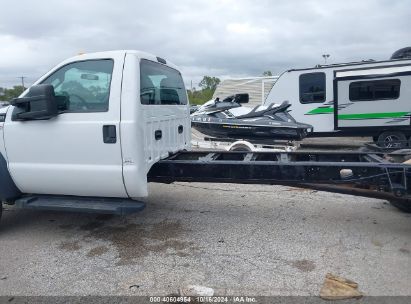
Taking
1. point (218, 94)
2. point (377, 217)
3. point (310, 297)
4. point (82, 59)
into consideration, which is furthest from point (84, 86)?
point (218, 94)

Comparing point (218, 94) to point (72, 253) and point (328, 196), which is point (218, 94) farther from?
point (72, 253)

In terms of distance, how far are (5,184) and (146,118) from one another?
1846mm

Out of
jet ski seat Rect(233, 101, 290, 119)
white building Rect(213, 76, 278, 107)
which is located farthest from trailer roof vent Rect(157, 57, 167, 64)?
white building Rect(213, 76, 278, 107)

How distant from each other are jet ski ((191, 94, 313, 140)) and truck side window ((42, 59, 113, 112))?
6.75 m

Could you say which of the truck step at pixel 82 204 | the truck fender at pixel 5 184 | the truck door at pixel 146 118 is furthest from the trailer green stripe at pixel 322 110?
the truck fender at pixel 5 184

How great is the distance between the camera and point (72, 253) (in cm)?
409

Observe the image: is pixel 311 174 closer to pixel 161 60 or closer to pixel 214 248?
pixel 214 248

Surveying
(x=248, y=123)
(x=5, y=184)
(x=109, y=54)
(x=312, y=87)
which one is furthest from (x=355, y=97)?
(x=5, y=184)

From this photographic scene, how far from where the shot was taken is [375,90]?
37.2 ft

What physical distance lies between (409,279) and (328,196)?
9.13ft

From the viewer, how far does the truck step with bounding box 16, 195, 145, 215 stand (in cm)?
404

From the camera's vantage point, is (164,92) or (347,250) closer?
(347,250)

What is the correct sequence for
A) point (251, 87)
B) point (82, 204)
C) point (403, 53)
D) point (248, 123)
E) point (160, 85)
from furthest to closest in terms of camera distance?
point (251, 87) → point (403, 53) → point (248, 123) → point (160, 85) → point (82, 204)

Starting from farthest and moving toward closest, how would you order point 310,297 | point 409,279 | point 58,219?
point 58,219 → point 409,279 → point 310,297
